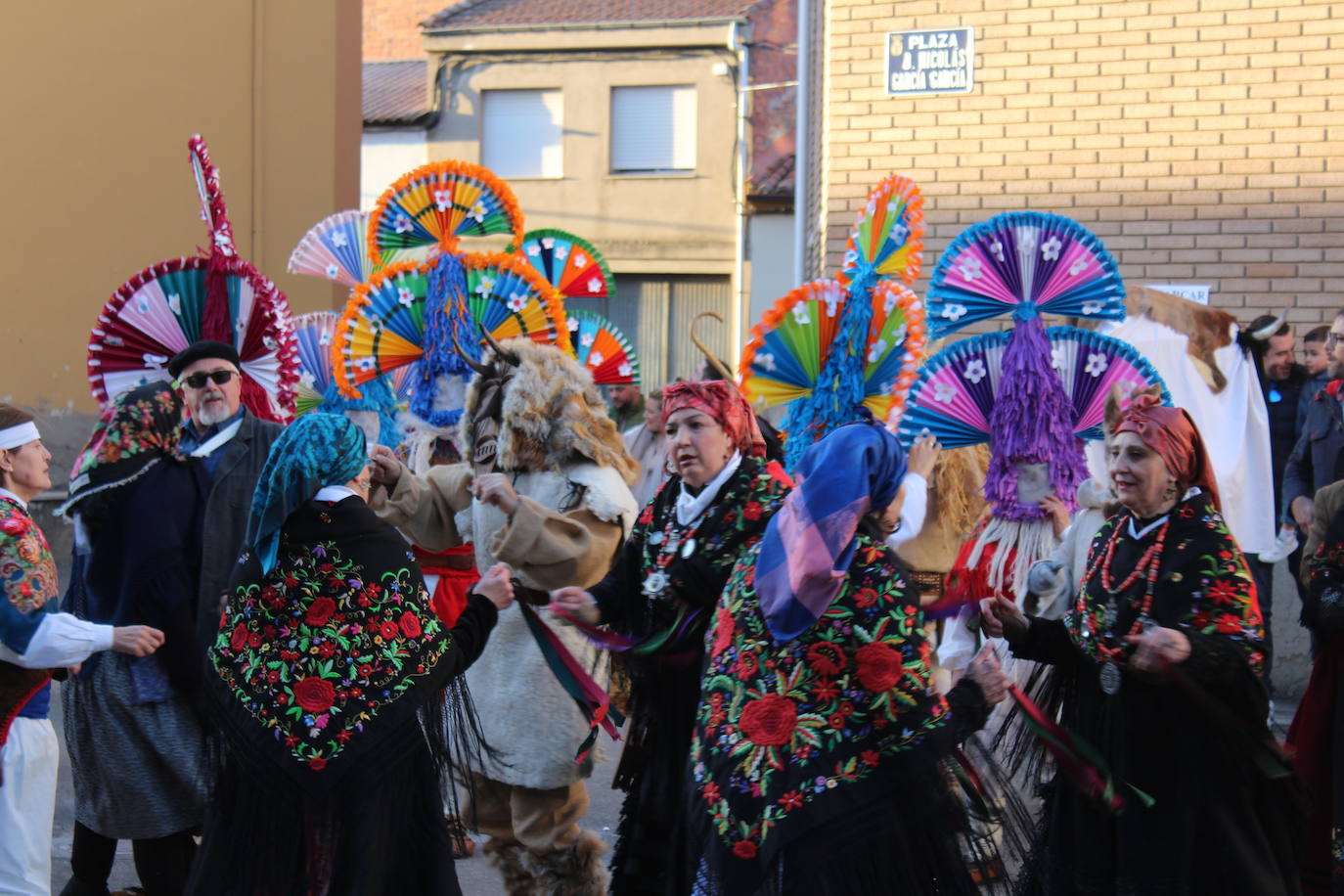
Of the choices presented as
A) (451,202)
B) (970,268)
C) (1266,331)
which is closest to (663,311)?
(1266,331)

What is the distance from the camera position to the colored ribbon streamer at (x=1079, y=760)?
11.6 feet

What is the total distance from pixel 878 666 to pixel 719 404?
1.26 metres

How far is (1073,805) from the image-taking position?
3699 millimetres

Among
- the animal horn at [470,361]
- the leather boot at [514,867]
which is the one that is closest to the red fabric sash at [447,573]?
the animal horn at [470,361]

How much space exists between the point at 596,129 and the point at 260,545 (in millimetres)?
19431

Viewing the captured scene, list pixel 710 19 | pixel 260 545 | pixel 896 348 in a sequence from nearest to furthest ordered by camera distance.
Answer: pixel 260 545
pixel 896 348
pixel 710 19

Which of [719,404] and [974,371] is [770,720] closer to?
[719,404]

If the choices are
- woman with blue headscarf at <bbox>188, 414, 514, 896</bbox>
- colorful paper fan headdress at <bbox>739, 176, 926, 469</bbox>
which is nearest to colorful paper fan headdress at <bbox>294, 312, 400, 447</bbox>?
colorful paper fan headdress at <bbox>739, 176, 926, 469</bbox>

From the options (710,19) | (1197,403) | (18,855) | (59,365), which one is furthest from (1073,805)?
(710,19)

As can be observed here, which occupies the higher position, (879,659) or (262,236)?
(262,236)

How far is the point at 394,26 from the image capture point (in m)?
26.6

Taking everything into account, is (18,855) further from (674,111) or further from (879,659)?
(674,111)

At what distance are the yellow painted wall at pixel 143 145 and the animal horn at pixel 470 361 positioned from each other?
4065 millimetres

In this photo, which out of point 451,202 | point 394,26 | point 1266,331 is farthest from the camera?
point 394,26
